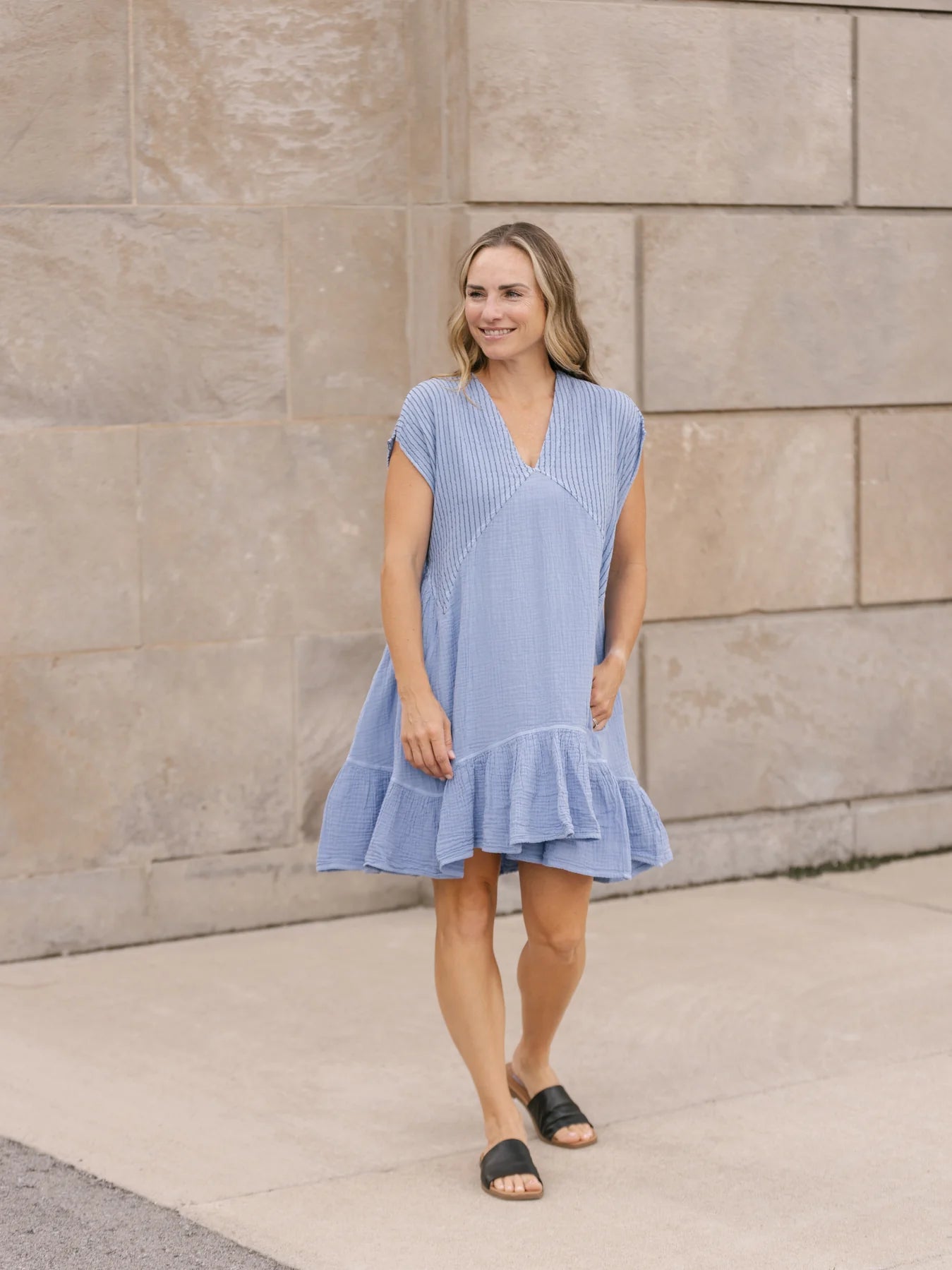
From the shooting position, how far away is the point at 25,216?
5.77m

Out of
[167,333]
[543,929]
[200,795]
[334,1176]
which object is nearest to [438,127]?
[167,333]

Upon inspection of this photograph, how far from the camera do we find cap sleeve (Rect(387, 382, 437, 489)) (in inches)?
158

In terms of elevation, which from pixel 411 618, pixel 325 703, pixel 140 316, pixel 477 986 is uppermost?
pixel 140 316

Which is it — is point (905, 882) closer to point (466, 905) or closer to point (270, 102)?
point (466, 905)

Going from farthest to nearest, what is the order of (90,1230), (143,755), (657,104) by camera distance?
(657,104) < (143,755) < (90,1230)

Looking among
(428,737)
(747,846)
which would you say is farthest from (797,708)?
(428,737)

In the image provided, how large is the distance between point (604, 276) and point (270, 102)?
3.91 feet

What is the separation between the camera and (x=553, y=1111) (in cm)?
423

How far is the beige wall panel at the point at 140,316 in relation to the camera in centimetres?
579

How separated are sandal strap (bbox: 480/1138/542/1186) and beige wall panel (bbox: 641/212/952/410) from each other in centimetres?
313

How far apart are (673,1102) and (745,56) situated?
3644mm

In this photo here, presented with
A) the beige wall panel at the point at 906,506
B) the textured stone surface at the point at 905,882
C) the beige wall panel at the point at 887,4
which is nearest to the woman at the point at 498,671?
the textured stone surface at the point at 905,882

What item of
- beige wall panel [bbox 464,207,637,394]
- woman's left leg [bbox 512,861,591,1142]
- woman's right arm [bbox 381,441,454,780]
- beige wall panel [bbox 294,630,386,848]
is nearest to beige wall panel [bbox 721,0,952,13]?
beige wall panel [bbox 464,207,637,394]

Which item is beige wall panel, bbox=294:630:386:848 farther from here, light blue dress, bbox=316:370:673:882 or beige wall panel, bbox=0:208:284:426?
light blue dress, bbox=316:370:673:882
